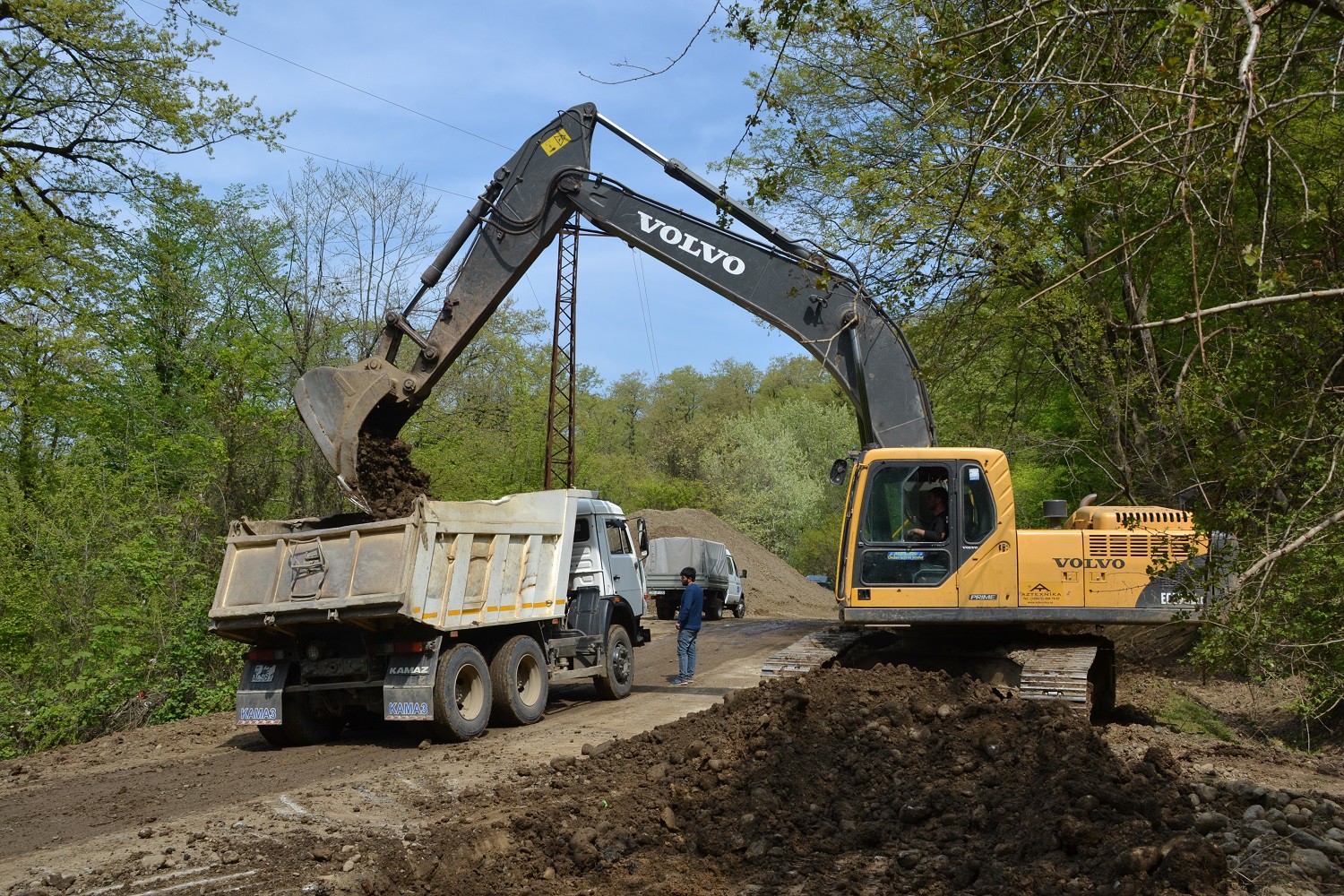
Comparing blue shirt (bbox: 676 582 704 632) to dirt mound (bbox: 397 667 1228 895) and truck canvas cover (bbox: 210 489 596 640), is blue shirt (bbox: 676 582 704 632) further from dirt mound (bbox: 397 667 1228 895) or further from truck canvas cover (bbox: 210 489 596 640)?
dirt mound (bbox: 397 667 1228 895)

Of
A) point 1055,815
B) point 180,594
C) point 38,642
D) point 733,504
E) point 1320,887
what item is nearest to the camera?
point 1320,887

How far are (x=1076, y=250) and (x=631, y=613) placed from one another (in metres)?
8.34

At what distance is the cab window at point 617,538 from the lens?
14185 mm

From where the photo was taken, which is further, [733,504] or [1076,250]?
[733,504]

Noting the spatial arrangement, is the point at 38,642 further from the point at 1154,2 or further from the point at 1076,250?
the point at 1076,250

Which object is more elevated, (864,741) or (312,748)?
(864,741)

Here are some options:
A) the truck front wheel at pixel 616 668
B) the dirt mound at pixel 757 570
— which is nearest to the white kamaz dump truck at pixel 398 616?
the truck front wheel at pixel 616 668

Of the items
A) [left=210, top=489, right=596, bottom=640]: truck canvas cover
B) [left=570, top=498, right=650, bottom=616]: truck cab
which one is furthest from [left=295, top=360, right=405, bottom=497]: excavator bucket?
[left=570, top=498, right=650, bottom=616]: truck cab

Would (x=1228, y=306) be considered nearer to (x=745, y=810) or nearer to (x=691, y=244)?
(x=745, y=810)

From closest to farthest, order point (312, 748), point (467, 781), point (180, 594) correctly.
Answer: point (467, 781)
point (312, 748)
point (180, 594)

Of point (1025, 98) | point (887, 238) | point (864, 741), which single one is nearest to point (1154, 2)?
point (1025, 98)

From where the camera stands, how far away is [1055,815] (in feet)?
18.2

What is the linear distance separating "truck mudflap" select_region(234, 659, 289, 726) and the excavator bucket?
1913 millimetres

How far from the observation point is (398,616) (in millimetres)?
9469
